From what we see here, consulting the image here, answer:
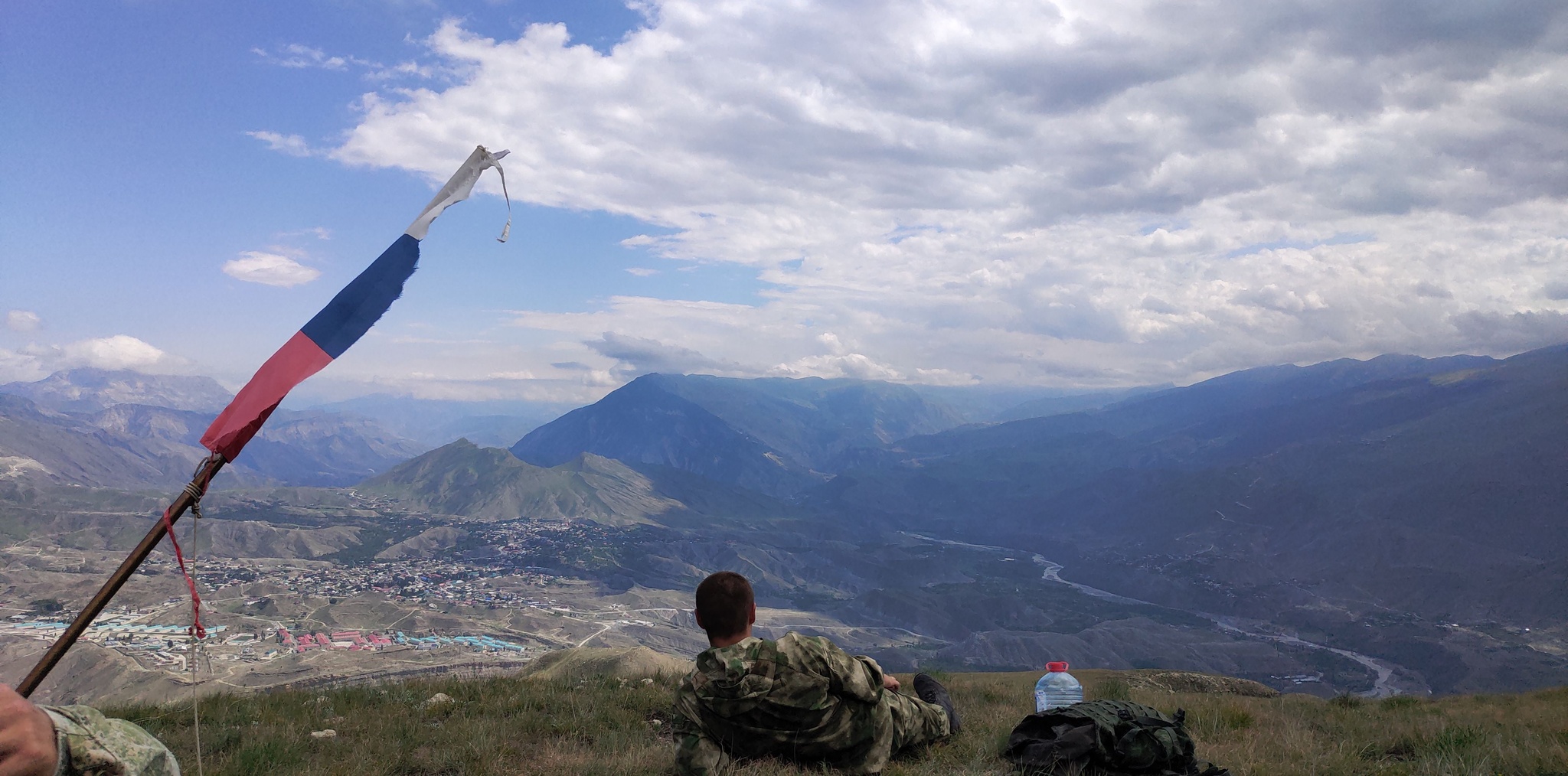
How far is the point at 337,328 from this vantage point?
275 inches

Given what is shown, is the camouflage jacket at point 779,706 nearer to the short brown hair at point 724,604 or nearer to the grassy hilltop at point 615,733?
the short brown hair at point 724,604

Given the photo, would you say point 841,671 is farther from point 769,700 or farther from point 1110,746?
point 1110,746

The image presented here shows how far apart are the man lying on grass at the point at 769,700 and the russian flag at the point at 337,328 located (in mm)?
4110

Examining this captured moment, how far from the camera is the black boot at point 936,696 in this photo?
364 inches

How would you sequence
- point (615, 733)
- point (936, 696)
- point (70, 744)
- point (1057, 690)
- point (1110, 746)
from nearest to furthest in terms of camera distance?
point (70, 744), point (1110, 746), point (615, 733), point (936, 696), point (1057, 690)

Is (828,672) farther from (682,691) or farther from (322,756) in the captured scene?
(322,756)

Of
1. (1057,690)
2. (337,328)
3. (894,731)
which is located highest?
(337,328)

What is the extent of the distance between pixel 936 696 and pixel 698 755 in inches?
150

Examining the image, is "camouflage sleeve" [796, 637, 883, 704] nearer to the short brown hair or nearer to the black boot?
the short brown hair

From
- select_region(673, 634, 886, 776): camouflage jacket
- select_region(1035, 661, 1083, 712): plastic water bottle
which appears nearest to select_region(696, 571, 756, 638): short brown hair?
select_region(673, 634, 886, 776): camouflage jacket

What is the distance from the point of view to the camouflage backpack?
7039mm

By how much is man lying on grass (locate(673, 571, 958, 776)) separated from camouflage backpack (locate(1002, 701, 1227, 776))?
5.14 ft

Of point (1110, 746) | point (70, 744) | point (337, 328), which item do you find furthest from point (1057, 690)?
point (70, 744)

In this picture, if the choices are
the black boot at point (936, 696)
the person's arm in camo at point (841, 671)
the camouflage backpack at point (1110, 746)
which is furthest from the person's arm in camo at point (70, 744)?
the black boot at point (936, 696)
